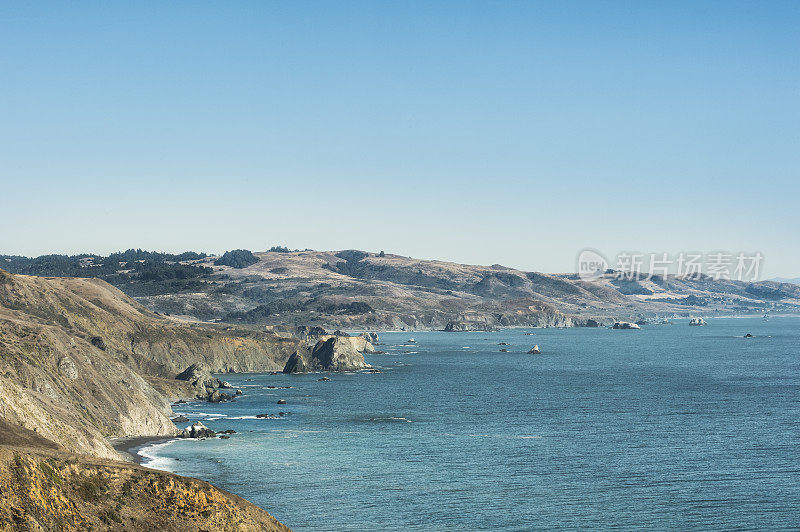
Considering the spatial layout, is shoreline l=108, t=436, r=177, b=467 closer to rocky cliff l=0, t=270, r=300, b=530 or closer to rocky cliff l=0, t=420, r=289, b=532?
rocky cliff l=0, t=270, r=300, b=530

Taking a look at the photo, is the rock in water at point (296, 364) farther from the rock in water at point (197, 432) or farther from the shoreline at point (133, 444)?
the shoreline at point (133, 444)

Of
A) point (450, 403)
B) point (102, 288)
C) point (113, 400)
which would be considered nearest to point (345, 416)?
point (450, 403)

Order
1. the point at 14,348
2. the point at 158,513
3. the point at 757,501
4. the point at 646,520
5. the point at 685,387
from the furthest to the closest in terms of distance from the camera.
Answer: the point at 685,387
the point at 14,348
the point at 757,501
the point at 646,520
the point at 158,513

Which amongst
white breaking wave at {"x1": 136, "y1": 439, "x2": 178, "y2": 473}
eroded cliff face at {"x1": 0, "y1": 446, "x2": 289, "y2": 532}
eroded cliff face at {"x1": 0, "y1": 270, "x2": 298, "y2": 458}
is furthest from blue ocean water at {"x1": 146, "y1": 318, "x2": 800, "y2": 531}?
eroded cliff face at {"x1": 0, "y1": 446, "x2": 289, "y2": 532}

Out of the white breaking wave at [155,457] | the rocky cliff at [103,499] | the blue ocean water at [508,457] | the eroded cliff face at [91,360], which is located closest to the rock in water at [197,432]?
the eroded cliff face at [91,360]

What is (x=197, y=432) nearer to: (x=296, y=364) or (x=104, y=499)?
(x=104, y=499)

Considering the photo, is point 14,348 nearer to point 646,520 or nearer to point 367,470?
point 367,470
